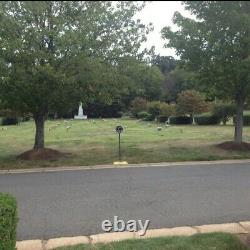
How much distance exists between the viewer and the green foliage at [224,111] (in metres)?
32.0

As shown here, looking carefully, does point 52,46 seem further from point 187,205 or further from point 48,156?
point 187,205

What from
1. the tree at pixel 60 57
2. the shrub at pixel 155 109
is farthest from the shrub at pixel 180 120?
the tree at pixel 60 57

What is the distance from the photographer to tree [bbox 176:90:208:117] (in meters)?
37.2

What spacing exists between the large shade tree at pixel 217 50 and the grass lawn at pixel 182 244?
9.14 metres

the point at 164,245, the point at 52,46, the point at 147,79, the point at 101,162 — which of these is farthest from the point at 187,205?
the point at 147,79

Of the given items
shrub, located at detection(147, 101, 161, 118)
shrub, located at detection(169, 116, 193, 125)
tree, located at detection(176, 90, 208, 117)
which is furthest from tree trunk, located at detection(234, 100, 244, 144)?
shrub, located at detection(147, 101, 161, 118)

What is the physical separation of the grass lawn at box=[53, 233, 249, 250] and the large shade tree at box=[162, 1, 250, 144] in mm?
9139

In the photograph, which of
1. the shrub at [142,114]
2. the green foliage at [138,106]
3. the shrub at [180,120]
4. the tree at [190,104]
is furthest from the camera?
the green foliage at [138,106]

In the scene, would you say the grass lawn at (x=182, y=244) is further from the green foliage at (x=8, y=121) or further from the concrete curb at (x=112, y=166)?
the green foliage at (x=8, y=121)

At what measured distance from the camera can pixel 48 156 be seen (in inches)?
552

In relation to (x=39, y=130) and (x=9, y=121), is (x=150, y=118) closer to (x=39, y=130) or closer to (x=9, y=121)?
(x=9, y=121)

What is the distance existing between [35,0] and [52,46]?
8.90 metres

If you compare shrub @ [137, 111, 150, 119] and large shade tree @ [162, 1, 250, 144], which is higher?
large shade tree @ [162, 1, 250, 144]

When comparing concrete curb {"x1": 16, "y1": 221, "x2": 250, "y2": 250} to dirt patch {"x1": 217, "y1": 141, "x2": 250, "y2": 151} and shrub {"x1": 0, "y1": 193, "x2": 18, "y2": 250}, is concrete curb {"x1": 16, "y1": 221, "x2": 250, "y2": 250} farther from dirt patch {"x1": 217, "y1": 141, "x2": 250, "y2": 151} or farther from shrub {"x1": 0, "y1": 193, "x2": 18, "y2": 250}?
dirt patch {"x1": 217, "y1": 141, "x2": 250, "y2": 151}
